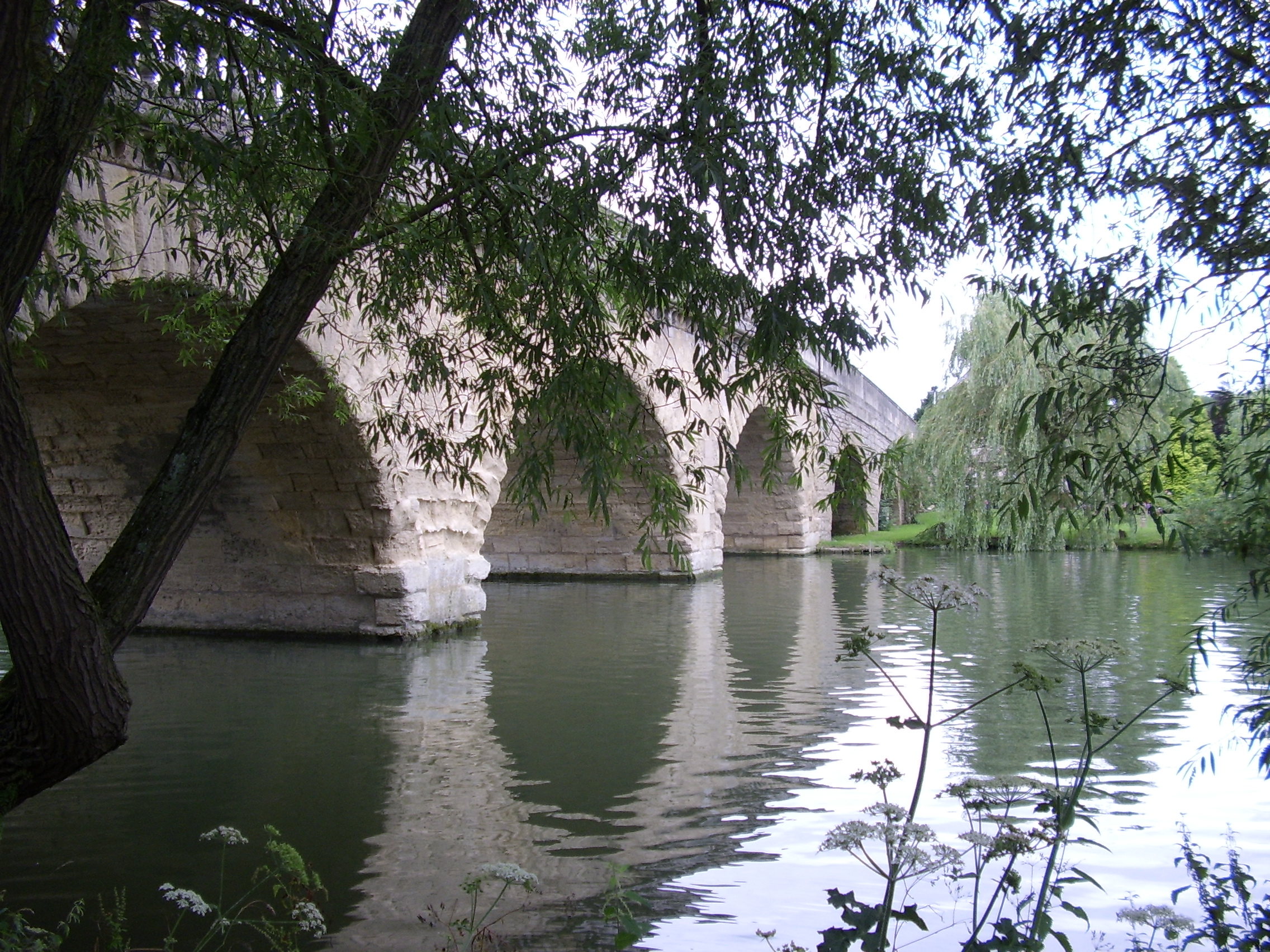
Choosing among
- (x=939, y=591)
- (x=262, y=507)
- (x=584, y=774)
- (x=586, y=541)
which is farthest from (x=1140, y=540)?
(x=939, y=591)

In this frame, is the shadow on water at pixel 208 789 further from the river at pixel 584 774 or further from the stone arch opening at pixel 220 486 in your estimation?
the stone arch opening at pixel 220 486

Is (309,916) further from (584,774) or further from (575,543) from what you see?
(575,543)

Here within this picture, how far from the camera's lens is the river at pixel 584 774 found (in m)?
3.08

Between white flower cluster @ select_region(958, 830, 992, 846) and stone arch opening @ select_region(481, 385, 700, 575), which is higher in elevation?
stone arch opening @ select_region(481, 385, 700, 575)

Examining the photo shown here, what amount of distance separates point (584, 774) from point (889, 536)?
1884 centimetres

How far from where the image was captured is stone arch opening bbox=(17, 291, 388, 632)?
664cm

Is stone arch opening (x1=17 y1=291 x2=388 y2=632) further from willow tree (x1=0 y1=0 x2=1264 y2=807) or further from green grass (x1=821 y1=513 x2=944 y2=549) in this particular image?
green grass (x1=821 y1=513 x2=944 y2=549)

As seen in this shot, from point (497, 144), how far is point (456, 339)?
3.03 ft

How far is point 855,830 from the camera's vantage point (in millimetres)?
2014

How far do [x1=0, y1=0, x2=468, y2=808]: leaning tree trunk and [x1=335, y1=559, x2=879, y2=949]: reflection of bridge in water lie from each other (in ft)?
2.88

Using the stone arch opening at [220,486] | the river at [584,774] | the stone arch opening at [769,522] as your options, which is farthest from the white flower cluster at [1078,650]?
the stone arch opening at [769,522]

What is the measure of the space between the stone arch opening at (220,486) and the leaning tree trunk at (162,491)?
3.21 metres

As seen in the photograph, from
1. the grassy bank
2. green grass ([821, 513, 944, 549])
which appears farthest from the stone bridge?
green grass ([821, 513, 944, 549])

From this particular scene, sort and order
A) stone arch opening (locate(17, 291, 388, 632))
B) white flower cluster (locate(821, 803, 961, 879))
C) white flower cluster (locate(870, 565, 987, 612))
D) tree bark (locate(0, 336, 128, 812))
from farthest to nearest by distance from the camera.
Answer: stone arch opening (locate(17, 291, 388, 632)) → white flower cluster (locate(870, 565, 987, 612)) → tree bark (locate(0, 336, 128, 812)) → white flower cluster (locate(821, 803, 961, 879))
